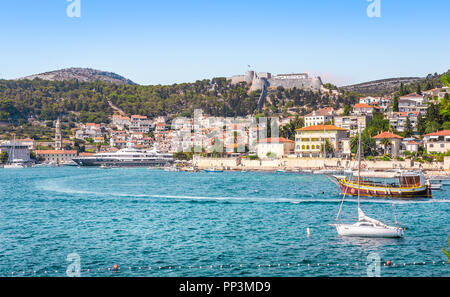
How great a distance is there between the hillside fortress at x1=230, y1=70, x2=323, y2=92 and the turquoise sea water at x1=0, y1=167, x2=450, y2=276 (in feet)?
285

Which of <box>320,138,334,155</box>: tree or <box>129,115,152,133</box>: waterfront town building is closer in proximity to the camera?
<box>320,138,334,155</box>: tree

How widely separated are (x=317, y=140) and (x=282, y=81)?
5849 cm

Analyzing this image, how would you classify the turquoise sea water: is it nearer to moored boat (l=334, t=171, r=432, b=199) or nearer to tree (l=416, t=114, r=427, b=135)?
moored boat (l=334, t=171, r=432, b=199)

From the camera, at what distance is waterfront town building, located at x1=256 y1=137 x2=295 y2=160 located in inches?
2450

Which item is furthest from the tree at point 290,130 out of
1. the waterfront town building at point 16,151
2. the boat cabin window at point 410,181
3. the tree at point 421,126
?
the waterfront town building at point 16,151

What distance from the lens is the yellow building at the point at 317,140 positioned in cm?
5953

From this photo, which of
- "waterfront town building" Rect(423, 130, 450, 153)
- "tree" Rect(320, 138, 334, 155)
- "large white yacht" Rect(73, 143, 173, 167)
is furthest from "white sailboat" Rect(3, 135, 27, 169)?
"waterfront town building" Rect(423, 130, 450, 153)

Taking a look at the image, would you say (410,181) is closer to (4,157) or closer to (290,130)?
(290,130)

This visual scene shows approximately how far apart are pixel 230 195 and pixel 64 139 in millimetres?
76812

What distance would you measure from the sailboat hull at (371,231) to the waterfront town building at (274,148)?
47.1 metres

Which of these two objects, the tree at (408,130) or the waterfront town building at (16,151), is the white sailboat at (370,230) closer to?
the tree at (408,130)

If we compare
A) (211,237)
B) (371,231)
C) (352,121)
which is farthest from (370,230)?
(352,121)

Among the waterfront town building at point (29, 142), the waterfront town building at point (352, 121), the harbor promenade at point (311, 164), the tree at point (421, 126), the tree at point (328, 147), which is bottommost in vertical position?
the harbor promenade at point (311, 164)

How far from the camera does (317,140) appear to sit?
60.0 metres
